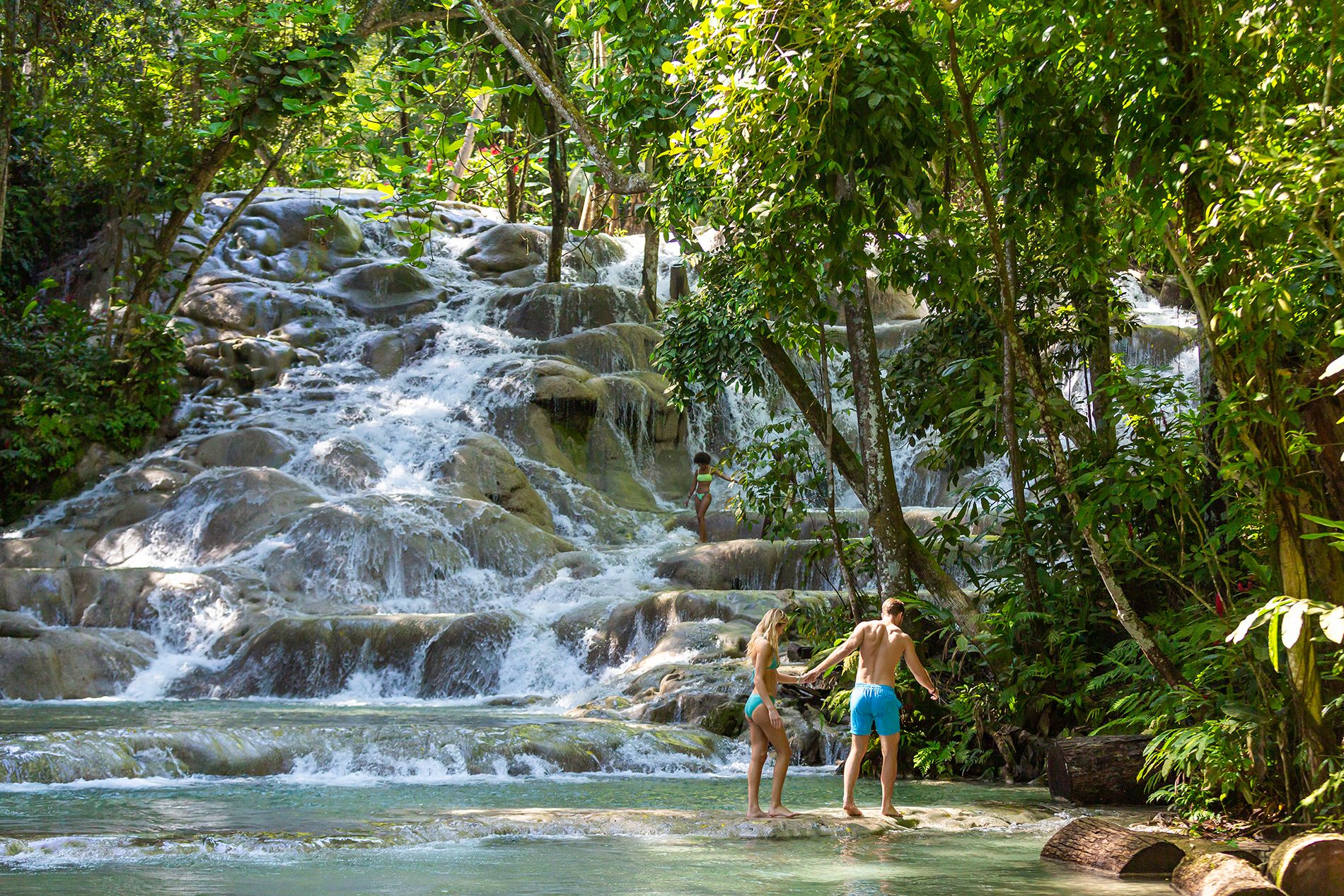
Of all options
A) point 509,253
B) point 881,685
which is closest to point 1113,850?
point 881,685

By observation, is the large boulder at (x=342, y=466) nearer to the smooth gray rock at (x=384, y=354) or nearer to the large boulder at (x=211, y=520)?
the large boulder at (x=211, y=520)

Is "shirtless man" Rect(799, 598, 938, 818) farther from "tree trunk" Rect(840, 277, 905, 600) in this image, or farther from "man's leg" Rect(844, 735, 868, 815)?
"tree trunk" Rect(840, 277, 905, 600)

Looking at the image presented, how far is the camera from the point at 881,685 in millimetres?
7727

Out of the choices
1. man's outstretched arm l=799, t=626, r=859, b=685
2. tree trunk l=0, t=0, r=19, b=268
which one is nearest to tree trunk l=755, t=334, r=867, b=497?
man's outstretched arm l=799, t=626, r=859, b=685

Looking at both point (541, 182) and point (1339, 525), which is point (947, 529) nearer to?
point (1339, 525)

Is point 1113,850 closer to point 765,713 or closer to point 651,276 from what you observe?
point 765,713

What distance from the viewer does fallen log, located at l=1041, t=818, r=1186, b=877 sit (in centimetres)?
600

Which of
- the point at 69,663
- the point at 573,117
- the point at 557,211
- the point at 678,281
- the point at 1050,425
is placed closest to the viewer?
the point at 1050,425

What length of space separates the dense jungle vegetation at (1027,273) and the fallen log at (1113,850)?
29.0 inches

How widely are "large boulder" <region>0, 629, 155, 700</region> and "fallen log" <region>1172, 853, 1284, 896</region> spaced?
11698 mm

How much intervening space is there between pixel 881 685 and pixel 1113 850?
1951 mm

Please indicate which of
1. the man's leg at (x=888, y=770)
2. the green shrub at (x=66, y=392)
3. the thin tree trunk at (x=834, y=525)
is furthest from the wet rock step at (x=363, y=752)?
the green shrub at (x=66, y=392)

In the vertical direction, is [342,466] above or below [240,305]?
below

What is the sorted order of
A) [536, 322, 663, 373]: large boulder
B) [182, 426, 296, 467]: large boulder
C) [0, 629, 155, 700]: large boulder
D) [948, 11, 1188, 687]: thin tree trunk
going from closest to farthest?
[948, 11, 1188, 687]: thin tree trunk → [0, 629, 155, 700]: large boulder → [182, 426, 296, 467]: large boulder → [536, 322, 663, 373]: large boulder
